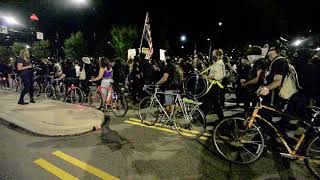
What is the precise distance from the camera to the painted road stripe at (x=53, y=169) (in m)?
4.31

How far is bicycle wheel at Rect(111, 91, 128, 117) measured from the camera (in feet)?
28.5

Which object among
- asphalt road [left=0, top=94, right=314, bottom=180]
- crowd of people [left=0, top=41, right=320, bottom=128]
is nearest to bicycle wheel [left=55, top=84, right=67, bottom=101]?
crowd of people [left=0, top=41, right=320, bottom=128]

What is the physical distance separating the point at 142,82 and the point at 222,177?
294 inches

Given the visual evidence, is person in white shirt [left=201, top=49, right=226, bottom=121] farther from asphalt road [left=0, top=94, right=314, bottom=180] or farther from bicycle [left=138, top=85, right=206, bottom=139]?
asphalt road [left=0, top=94, right=314, bottom=180]

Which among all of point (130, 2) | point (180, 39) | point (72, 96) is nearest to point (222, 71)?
point (72, 96)

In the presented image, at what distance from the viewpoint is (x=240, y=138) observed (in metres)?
4.99

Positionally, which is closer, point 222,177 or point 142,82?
point 222,177

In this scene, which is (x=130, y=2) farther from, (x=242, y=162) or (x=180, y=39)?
(x=242, y=162)

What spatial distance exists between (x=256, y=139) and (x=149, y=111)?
334 cm

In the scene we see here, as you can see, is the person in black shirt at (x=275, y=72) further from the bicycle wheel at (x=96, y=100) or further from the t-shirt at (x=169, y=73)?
the bicycle wheel at (x=96, y=100)

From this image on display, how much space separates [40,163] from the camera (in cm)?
480

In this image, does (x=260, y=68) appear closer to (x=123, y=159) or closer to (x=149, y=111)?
(x=149, y=111)

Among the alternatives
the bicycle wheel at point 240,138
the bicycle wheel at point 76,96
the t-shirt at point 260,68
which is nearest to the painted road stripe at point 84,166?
the bicycle wheel at point 240,138

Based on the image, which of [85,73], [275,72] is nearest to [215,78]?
[275,72]
